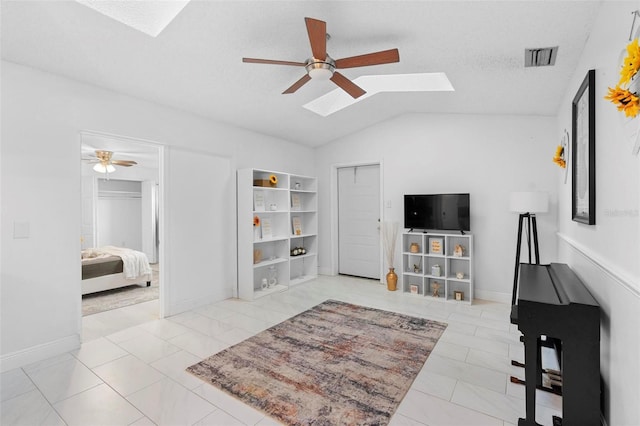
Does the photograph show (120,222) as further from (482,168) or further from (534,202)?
(534,202)

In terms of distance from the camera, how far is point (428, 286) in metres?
4.70

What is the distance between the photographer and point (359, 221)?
5656 mm

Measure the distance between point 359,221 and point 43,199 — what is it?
14.3ft

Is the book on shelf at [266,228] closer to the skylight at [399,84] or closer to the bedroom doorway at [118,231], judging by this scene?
the bedroom doorway at [118,231]

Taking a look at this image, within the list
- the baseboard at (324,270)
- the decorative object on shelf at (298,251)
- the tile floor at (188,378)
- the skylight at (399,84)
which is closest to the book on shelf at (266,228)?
the decorative object on shelf at (298,251)

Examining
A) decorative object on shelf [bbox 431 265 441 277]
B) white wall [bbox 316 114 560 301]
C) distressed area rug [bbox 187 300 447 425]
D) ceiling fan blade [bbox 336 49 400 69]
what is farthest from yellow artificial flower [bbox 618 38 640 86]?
decorative object on shelf [bbox 431 265 441 277]

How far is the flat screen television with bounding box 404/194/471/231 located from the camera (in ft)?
14.0

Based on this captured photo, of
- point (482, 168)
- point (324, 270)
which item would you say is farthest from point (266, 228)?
point (482, 168)

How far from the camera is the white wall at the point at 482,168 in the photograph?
3979 mm

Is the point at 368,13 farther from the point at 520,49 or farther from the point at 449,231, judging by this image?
the point at 449,231

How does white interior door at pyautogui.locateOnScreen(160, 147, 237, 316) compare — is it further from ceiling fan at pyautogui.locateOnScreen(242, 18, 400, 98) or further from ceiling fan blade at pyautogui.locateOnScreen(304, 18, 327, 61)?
ceiling fan blade at pyautogui.locateOnScreen(304, 18, 327, 61)

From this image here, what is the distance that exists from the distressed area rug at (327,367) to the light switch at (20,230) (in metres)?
1.84

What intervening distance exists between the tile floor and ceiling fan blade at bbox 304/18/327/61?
246cm

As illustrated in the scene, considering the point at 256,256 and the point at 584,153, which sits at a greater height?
the point at 584,153
